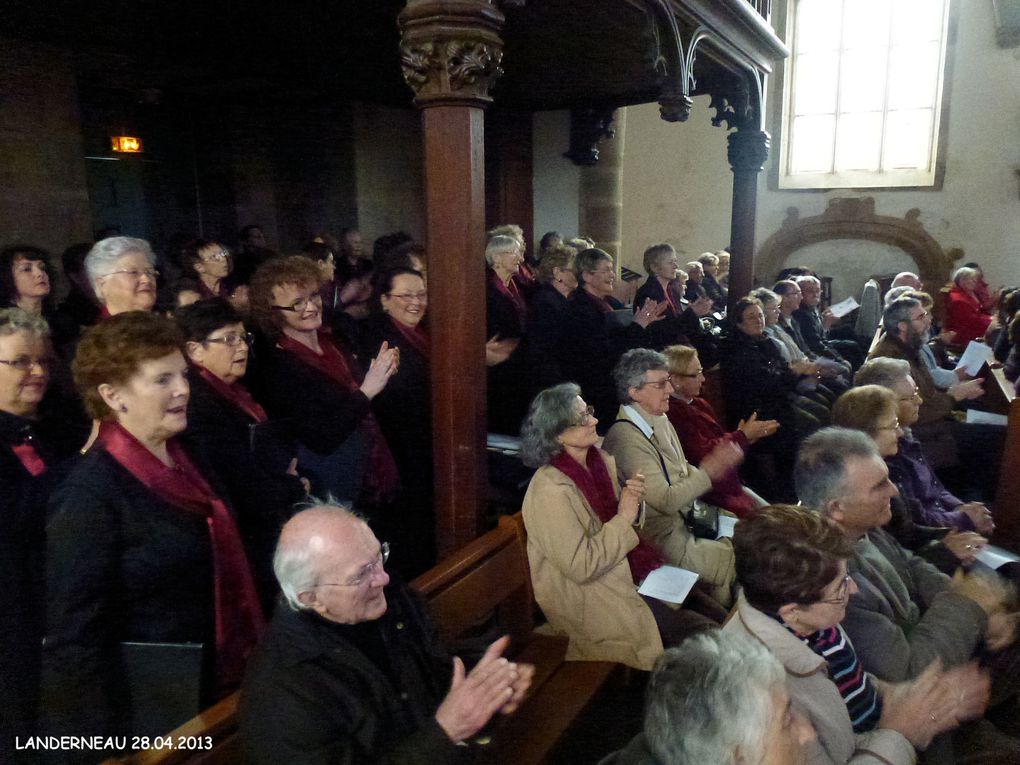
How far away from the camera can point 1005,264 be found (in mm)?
11352

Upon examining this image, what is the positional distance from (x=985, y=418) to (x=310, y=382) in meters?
4.22

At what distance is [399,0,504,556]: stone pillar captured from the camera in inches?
100

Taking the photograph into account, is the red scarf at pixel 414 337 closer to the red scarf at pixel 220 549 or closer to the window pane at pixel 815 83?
the red scarf at pixel 220 549

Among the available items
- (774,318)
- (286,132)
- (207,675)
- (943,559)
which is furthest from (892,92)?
(207,675)

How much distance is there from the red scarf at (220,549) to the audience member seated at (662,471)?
5.67ft

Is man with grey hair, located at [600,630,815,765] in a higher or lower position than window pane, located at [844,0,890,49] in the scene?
lower

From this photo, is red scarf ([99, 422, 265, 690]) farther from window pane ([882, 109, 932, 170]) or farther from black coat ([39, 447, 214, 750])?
window pane ([882, 109, 932, 170])

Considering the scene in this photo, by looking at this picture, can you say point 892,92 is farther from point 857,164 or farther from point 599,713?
point 599,713

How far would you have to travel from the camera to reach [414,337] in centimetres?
314

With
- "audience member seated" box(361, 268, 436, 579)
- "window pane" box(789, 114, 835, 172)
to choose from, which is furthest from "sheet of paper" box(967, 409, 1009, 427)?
"window pane" box(789, 114, 835, 172)

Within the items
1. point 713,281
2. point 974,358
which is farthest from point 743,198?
point 974,358

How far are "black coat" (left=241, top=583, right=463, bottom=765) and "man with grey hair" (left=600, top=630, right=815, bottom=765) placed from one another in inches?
15.9

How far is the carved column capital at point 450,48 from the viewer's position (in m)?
2.51

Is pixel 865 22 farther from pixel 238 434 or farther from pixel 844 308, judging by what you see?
pixel 238 434
